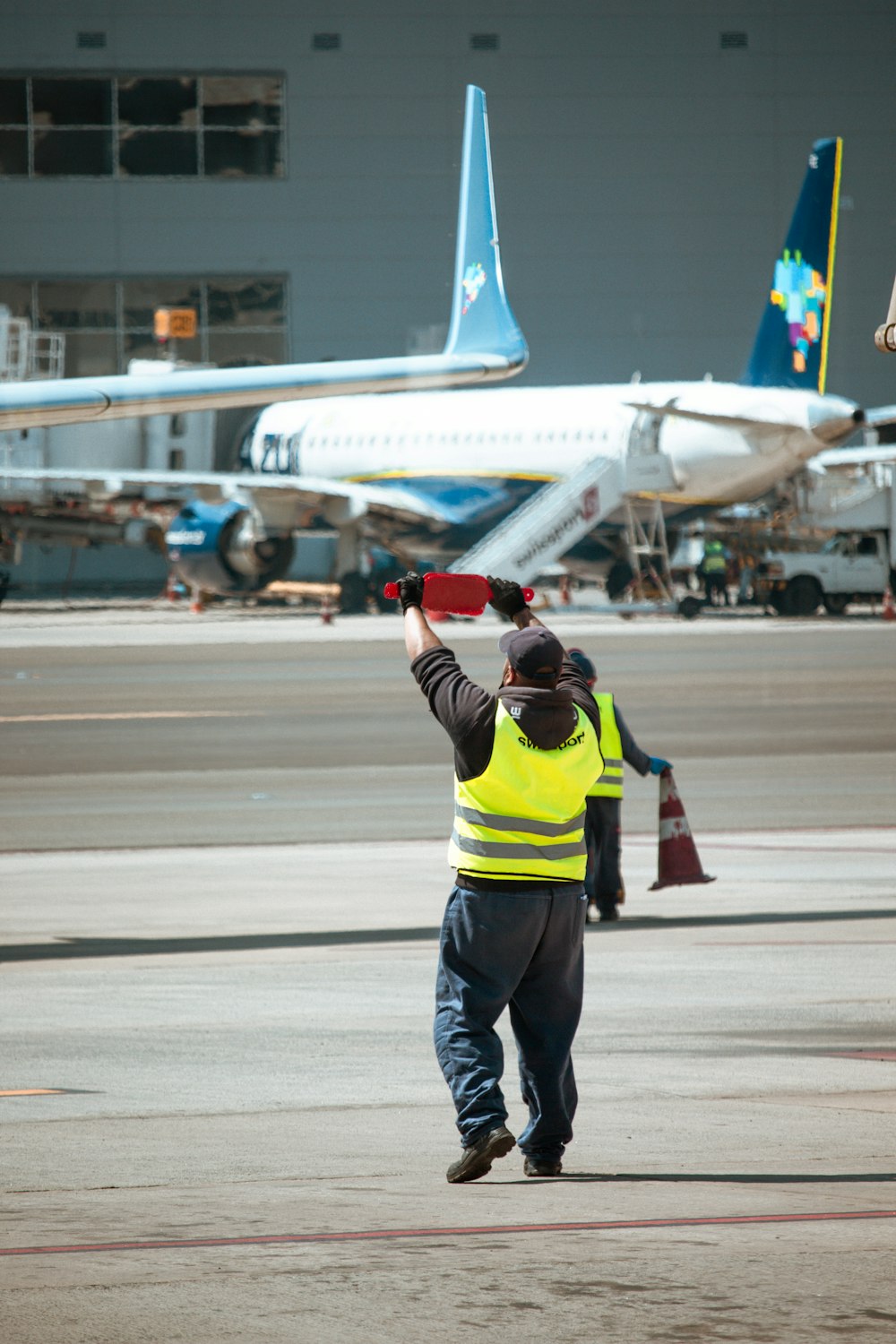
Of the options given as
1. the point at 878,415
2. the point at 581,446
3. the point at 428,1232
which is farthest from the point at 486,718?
the point at 581,446

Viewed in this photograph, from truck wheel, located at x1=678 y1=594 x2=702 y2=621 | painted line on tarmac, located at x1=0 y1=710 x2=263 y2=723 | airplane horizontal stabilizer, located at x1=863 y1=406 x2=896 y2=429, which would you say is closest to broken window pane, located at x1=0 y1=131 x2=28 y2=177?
painted line on tarmac, located at x1=0 y1=710 x2=263 y2=723

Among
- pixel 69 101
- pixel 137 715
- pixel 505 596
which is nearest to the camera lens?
pixel 505 596

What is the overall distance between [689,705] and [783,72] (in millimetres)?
10328

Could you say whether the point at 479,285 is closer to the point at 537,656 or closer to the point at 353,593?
the point at 537,656

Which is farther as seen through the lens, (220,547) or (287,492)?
(287,492)

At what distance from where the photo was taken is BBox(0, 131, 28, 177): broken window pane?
24.4 metres

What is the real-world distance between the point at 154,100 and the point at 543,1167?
20.8 metres

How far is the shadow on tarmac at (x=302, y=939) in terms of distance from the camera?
12.2m

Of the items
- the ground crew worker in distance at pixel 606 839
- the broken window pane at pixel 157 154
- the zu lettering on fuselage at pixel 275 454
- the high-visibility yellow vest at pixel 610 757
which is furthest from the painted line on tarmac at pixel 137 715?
the zu lettering on fuselage at pixel 275 454

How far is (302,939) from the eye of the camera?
503 inches

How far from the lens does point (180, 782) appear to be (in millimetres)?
22156

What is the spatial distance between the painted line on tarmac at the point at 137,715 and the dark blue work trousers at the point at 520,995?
72.3ft

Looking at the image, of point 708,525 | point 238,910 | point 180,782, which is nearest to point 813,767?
point 180,782

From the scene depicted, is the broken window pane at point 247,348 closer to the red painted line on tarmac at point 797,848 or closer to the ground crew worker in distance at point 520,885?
the red painted line on tarmac at point 797,848
